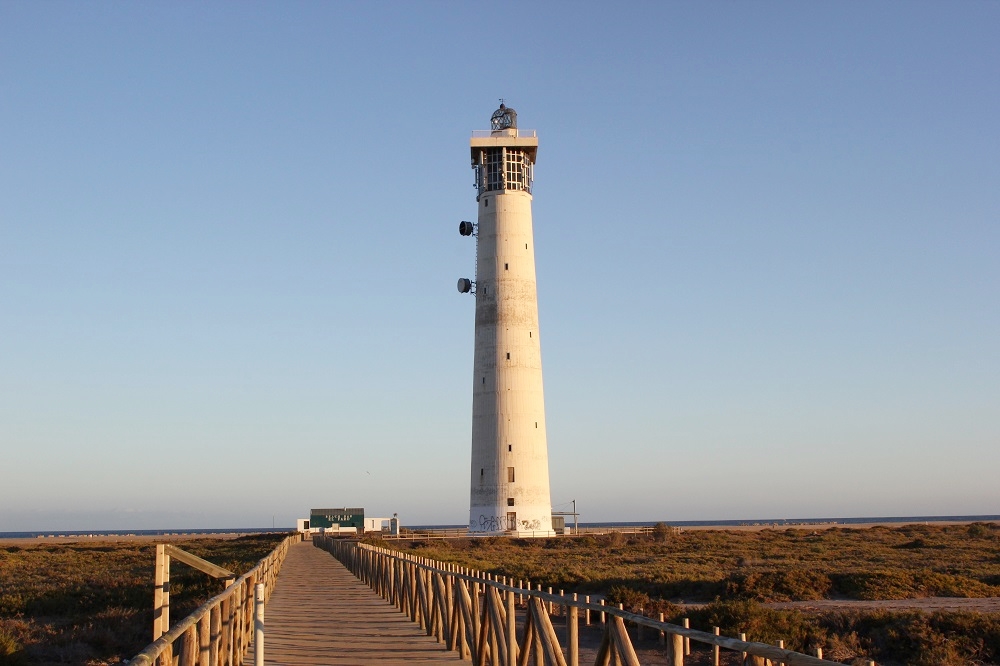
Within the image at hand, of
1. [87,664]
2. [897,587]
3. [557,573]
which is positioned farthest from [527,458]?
[87,664]

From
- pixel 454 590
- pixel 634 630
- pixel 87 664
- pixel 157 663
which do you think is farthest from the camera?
pixel 634 630

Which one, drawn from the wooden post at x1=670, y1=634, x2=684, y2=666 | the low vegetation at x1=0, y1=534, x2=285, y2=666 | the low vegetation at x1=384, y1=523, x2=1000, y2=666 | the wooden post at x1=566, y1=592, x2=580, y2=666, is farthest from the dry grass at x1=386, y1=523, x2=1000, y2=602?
the wooden post at x1=670, y1=634, x2=684, y2=666

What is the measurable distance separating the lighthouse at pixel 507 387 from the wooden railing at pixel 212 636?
32.4 m

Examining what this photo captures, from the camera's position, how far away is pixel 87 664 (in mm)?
15219

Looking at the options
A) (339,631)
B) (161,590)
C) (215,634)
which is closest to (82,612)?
(339,631)

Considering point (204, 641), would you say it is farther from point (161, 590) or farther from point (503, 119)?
point (503, 119)

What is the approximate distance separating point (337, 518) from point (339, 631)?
63.5 m

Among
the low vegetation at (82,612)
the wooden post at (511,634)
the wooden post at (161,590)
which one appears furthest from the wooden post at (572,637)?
the low vegetation at (82,612)

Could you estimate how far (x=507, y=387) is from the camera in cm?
4722

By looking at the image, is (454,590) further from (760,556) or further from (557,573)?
(760,556)

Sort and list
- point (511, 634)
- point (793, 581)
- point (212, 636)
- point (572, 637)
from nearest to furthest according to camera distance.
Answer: point (572, 637) → point (212, 636) → point (511, 634) → point (793, 581)

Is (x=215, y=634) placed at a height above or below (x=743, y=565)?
above

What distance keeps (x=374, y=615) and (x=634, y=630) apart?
15.5ft

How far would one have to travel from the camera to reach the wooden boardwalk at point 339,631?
42.4 feet
